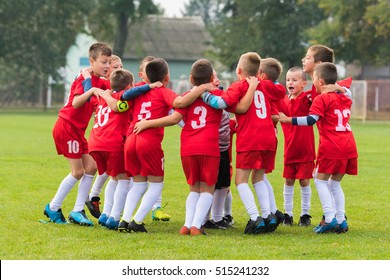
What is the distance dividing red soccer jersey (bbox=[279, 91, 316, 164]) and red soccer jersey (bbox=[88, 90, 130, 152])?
1842mm

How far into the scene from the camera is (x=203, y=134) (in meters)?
9.04

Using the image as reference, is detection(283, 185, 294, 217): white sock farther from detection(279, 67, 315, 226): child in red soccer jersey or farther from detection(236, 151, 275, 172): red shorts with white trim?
detection(236, 151, 275, 172): red shorts with white trim

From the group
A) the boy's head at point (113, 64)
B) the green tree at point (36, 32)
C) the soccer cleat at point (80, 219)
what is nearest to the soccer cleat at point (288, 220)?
the soccer cleat at point (80, 219)

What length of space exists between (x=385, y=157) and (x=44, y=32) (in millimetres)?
45707

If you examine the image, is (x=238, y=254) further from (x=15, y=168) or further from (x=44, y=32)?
(x=44, y=32)

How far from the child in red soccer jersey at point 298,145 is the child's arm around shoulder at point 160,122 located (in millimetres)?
1504

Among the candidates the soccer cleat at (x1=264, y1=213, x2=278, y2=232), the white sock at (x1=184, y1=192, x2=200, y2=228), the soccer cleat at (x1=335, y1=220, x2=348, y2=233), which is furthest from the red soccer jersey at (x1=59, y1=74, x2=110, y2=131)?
the soccer cleat at (x1=335, y1=220, x2=348, y2=233)

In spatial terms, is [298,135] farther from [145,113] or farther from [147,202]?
[147,202]

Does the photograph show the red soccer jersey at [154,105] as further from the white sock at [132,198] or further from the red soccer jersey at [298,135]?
the red soccer jersey at [298,135]

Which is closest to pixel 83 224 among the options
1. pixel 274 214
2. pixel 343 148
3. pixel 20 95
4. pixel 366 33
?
pixel 274 214

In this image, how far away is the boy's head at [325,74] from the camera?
9.45 m

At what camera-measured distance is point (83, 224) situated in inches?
381

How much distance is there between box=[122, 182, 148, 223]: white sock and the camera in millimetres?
9211
